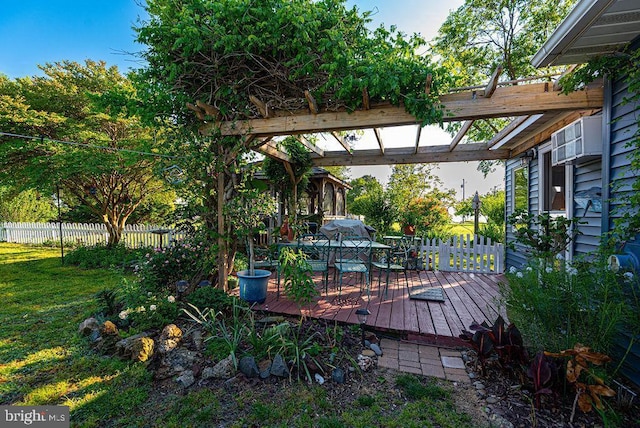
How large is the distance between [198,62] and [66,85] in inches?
260

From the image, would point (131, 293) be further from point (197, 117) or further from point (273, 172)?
point (273, 172)

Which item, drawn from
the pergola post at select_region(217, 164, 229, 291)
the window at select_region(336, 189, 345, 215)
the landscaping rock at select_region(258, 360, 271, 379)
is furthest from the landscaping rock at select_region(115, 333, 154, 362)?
the window at select_region(336, 189, 345, 215)

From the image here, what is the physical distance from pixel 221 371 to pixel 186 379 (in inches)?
10.9

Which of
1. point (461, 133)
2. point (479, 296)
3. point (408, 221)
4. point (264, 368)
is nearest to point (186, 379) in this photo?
point (264, 368)

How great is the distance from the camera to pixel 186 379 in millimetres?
2453

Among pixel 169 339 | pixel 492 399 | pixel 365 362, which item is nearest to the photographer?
pixel 492 399

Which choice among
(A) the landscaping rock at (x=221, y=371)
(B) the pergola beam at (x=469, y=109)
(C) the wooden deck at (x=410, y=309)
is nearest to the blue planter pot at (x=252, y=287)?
(C) the wooden deck at (x=410, y=309)

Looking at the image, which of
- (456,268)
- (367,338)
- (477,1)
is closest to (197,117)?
(367,338)

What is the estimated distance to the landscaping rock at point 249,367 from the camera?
2506 millimetres

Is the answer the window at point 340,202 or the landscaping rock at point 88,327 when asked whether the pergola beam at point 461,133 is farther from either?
the window at point 340,202

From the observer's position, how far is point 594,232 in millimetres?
3631

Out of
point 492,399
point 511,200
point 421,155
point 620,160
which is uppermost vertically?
point 421,155

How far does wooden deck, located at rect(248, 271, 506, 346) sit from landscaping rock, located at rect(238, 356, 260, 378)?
1.13 metres

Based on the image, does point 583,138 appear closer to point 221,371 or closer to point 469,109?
point 469,109
